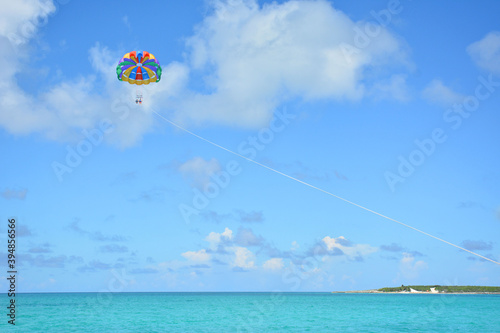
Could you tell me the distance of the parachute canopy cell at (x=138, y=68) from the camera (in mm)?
30172

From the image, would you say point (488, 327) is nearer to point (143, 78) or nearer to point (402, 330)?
point (402, 330)

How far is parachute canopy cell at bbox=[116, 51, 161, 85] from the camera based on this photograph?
1188 inches

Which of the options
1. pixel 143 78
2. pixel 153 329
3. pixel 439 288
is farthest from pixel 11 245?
pixel 439 288

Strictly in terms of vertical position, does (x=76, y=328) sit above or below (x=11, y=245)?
below

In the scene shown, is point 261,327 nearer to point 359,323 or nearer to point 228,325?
point 228,325

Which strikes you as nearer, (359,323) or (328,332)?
(328,332)

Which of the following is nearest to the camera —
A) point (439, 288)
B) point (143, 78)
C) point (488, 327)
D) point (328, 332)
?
point (143, 78)

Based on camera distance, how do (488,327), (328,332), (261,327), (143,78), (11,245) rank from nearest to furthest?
(11,245) → (143,78) → (328,332) → (261,327) → (488,327)

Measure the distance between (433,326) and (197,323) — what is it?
18.5m

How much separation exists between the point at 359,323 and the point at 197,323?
13423mm

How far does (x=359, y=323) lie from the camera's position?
132 ft

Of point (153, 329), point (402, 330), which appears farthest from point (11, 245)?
point (402, 330)

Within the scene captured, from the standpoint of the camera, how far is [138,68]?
3036 cm

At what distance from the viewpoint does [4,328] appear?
1346 inches
